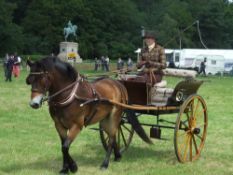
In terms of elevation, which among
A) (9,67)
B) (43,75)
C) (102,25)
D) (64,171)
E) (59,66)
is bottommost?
(64,171)

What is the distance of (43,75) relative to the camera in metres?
7.49

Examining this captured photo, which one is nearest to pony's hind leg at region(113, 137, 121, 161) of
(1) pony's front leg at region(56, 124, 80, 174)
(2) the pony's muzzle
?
(1) pony's front leg at region(56, 124, 80, 174)

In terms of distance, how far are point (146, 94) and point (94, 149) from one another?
1.77 metres

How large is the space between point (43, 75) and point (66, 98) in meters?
0.50

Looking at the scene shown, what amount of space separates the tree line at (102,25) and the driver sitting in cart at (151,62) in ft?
215

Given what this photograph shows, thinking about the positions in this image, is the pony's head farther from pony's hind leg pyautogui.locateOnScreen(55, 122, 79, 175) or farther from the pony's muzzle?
pony's hind leg pyautogui.locateOnScreen(55, 122, 79, 175)

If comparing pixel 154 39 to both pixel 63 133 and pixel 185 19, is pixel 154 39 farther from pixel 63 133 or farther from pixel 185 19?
pixel 185 19

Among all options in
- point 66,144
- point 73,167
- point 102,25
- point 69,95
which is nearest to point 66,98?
point 69,95

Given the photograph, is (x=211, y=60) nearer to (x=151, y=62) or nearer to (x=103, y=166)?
(x=151, y=62)

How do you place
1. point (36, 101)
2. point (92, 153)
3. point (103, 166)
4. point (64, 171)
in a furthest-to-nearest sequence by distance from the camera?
1. point (92, 153)
2. point (103, 166)
3. point (64, 171)
4. point (36, 101)

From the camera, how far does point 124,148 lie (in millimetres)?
9828

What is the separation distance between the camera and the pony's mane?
7.59 metres

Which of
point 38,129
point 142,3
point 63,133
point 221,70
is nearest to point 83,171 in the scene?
point 63,133

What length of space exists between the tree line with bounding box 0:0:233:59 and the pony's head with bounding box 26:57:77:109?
67.0 meters
